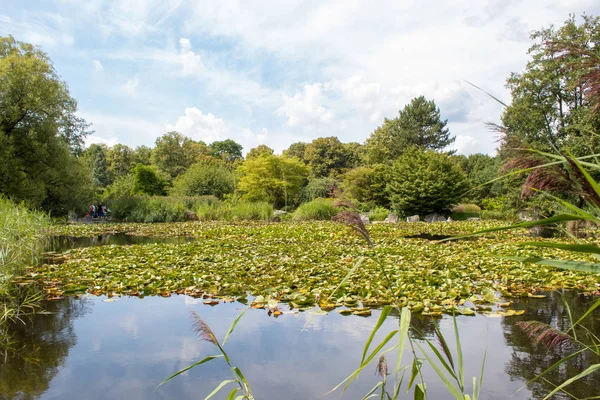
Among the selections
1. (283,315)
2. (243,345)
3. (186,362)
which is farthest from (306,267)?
(186,362)

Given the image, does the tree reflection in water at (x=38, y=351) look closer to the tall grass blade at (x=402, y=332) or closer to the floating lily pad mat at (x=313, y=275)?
the floating lily pad mat at (x=313, y=275)

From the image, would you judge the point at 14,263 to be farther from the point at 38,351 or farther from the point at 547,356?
the point at 547,356

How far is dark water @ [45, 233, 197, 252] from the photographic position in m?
10.7

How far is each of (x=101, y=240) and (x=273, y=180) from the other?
48.9 feet

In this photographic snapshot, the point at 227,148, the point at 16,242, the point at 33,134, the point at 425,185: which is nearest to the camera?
the point at 16,242

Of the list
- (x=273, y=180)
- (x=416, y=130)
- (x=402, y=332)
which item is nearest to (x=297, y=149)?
(x=416, y=130)

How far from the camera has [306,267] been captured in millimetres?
6738

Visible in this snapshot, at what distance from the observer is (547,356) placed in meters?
3.37

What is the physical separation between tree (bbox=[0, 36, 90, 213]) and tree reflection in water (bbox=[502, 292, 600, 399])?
1645 cm

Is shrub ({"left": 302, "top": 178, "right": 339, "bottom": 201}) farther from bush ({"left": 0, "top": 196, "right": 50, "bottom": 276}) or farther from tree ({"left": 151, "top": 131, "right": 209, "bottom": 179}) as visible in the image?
bush ({"left": 0, "top": 196, "right": 50, "bottom": 276})

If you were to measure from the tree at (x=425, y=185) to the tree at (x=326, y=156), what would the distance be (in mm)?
17768

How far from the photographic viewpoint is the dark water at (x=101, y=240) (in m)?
10.7

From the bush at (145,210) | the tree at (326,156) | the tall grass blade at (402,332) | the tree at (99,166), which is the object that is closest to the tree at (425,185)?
the bush at (145,210)

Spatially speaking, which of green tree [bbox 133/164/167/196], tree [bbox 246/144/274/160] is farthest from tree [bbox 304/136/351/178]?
green tree [bbox 133/164/167/196]
